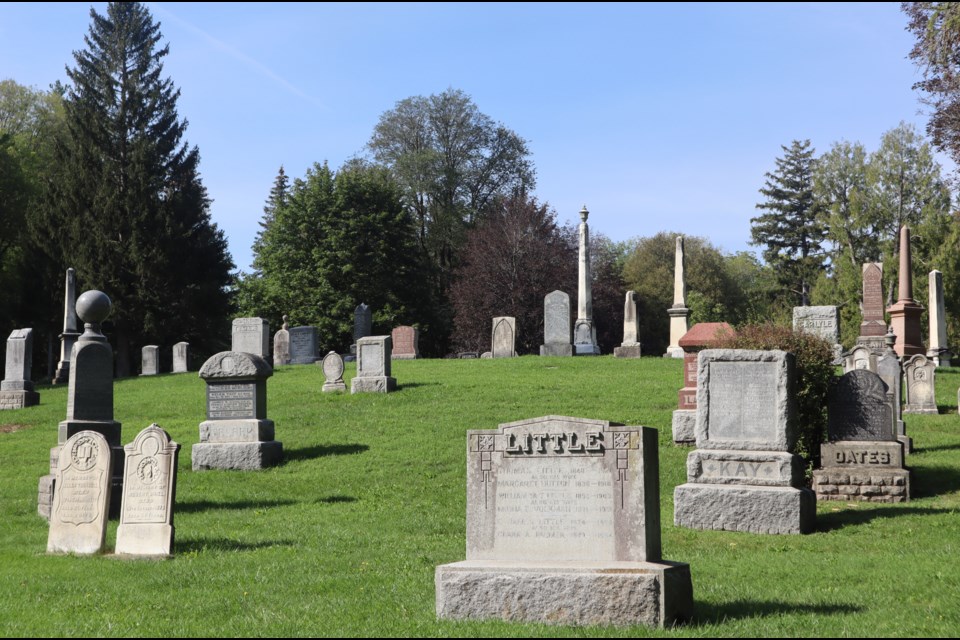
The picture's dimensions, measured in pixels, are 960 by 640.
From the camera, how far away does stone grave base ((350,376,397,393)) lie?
2327cm

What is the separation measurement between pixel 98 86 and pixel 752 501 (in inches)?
1687

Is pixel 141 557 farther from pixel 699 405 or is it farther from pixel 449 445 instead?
pixel 449 445

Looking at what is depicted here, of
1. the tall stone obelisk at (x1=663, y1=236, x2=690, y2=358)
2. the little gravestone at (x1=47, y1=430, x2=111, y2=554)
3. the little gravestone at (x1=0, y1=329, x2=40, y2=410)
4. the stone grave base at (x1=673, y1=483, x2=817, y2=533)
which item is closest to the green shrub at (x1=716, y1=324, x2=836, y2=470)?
the stone grave base at (x1=673, y1=483, x2=817, y2=533)

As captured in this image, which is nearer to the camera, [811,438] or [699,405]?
[699,405]

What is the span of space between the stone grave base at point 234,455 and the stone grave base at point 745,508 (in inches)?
305

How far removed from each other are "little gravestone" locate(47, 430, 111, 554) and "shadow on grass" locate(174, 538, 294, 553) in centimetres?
81

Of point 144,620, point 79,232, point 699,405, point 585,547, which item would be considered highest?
point 79,232

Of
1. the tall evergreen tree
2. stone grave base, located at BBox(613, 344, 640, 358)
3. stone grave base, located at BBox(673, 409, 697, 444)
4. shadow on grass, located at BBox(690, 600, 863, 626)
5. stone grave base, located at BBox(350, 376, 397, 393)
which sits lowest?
shadow on grass, located at BBox(690, 600, 863, 626)

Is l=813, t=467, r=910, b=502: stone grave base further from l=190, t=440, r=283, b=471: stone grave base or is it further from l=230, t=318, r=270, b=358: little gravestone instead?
l=230, t=318, r=270, b=358: little gravestone

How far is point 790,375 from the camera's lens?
11.8 metres

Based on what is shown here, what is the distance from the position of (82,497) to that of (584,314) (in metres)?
27.6

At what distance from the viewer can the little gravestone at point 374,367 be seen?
23344mm

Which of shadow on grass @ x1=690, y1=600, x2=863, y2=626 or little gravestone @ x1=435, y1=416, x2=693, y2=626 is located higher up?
little gravestone @ x1=435, y1=416, x2=693, y2=626

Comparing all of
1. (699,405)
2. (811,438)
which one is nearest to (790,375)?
(699,405)
